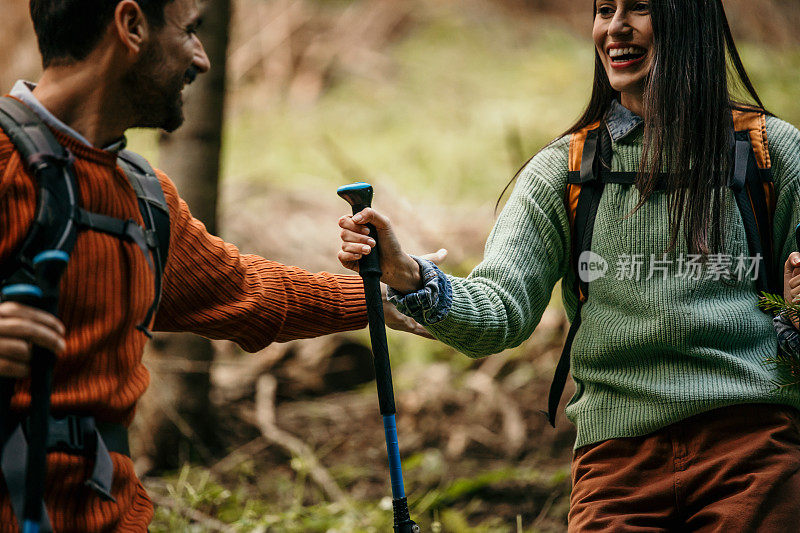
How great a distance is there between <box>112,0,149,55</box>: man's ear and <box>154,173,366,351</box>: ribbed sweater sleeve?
467mm

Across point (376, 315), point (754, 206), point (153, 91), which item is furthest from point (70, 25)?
point (754, 206)

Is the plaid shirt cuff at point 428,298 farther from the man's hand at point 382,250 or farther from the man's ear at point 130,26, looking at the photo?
the man's ear at point 130,26

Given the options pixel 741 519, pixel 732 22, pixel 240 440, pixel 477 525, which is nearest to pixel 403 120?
pixel 732 22

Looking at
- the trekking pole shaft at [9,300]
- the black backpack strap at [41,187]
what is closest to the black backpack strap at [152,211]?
the black backpack strap at [41,187]

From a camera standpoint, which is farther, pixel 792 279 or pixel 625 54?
pixel 625 54

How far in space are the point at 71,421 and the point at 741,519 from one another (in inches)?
72.0

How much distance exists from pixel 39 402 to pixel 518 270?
1492 mm

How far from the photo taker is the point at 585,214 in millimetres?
2771

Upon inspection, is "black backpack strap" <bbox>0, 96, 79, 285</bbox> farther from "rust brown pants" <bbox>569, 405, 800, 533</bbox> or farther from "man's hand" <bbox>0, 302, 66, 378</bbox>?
"rust brown pants" <bbox>569, 405, 800, 533</bbox>

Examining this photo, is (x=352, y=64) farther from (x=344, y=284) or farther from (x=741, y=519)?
(x=741, y=519)

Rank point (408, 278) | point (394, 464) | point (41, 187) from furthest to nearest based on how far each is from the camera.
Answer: point (408, 278) → point (394, 464) → point (41, 187)

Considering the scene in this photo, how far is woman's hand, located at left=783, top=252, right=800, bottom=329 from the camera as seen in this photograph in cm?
250

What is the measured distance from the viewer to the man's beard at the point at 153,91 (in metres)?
2.24

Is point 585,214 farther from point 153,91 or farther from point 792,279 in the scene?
point 153,91
